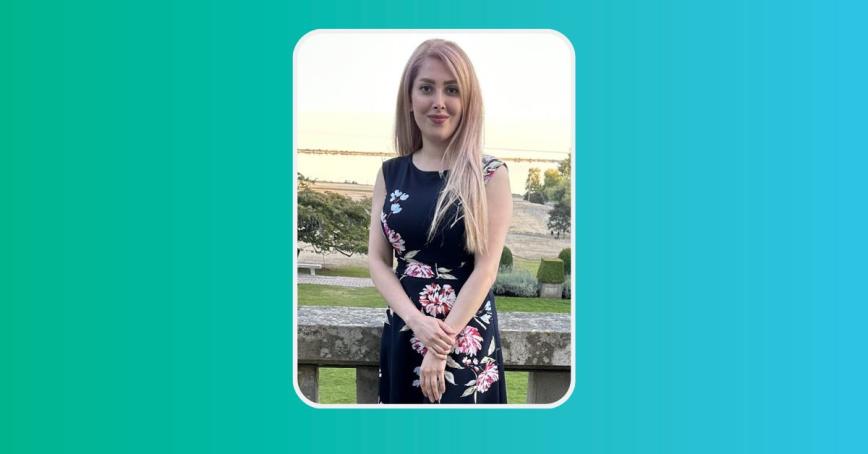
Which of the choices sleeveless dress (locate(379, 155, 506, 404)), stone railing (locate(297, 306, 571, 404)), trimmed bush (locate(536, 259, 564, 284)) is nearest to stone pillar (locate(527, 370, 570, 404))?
stone railing (locate(297, 306, 571, 404))

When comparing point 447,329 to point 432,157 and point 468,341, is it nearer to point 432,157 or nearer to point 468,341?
point 468,341

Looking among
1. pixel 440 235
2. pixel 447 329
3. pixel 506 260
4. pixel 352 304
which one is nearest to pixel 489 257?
pixel 506 260

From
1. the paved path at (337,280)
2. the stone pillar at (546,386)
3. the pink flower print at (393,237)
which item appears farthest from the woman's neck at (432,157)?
the stone pillar at (546,386)

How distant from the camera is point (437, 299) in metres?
3.26

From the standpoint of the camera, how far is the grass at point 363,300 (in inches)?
129

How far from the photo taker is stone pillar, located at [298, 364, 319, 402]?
132 inches

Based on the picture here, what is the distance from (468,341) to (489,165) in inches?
23.9

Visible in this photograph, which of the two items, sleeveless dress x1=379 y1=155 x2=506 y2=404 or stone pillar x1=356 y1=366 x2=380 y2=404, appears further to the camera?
stone pillar x1=356 y1=366 x2=380 y2=404

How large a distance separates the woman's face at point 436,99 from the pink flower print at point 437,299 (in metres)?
0.52

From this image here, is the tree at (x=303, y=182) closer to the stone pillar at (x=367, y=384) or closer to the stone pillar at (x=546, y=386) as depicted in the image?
the stone pillar at (x=367, y=384)

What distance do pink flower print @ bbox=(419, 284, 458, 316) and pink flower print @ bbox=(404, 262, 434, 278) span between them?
0.04 meters

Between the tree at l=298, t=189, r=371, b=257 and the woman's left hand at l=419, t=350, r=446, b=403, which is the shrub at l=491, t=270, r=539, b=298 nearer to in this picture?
the woman's left hand at l=419, t=350, r=446, b=403

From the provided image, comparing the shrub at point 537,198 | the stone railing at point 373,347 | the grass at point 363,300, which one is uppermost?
the shrub at point 537,198
